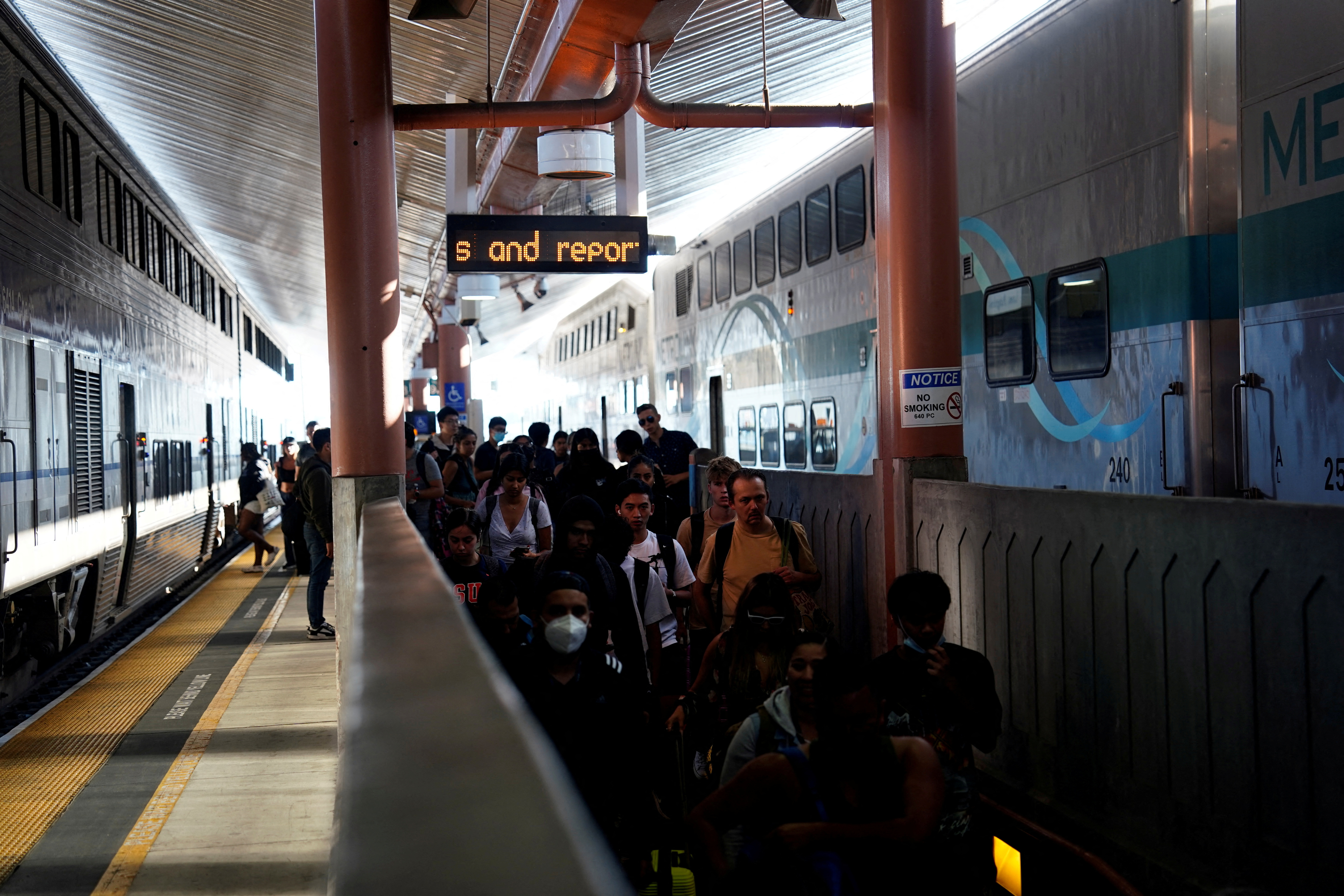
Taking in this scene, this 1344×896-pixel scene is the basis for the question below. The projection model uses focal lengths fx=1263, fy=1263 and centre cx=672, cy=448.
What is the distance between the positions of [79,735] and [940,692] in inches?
227

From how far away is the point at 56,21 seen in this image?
1124 centimetres

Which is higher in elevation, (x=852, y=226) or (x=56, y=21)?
(x=56, y=21)

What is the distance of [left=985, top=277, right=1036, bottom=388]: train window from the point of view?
7.56 meters

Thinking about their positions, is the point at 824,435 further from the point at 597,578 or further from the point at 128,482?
the point at 597,578

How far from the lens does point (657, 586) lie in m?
5.68

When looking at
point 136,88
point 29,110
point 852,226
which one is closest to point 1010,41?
point 852,226

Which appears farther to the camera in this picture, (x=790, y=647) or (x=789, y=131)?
(x=789, y=131)

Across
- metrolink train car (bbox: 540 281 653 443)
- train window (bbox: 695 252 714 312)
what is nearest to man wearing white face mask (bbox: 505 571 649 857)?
train window (bbox: 695 252 714 312)

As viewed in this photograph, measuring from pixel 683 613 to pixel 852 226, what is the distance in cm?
472

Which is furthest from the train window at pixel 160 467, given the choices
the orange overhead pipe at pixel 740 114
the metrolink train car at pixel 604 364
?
the orange overhead pipe at pixel 740 114

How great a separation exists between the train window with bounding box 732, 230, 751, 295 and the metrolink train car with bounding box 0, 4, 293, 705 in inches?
242

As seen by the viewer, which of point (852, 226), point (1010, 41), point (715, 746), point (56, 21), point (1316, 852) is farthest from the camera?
point (56, 21)

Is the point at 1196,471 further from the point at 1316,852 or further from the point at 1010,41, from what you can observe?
the point at 1010,41

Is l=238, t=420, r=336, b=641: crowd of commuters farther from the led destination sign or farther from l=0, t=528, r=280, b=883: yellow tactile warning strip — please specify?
the led destination sign
